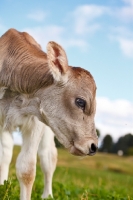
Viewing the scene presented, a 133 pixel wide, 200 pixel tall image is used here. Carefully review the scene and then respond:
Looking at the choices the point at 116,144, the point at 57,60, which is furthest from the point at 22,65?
the point at 116,144

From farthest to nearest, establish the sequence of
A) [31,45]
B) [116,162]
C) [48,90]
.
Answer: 1. [116,162]
2. [31,45]
3. [48,90]

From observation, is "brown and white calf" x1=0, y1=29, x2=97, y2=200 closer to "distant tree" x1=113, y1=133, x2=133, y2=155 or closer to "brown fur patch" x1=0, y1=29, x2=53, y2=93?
"brown fur patch" x1=0, y1=29, x2=53, y2=93

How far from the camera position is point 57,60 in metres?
7.05

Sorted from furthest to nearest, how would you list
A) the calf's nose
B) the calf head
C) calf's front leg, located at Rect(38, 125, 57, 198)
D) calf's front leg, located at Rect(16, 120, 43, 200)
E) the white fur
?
calf's front leg, located at Rect(38, 125, 57, 198), calf's front leg, located at Rect(16, 120, 43, 200), the white fur, the calf head, the calf's nose

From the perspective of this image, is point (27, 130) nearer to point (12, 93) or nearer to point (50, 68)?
point (12, 93)

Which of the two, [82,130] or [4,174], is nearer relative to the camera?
[82,130]

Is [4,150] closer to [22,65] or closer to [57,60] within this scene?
[22,65]

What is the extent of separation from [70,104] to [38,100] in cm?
79

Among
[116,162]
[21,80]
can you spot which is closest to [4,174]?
[21,80]

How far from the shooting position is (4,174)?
30.6 ft

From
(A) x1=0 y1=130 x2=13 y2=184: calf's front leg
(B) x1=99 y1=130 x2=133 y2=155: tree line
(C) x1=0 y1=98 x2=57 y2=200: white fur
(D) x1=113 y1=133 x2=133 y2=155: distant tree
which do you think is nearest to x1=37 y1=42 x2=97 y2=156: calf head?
(C) x1=0 y1=98 x2=57 y2=200: white fur

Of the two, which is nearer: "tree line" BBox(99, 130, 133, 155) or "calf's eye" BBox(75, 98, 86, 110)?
"calf's eye" BBox(75, 98, 86, 110)

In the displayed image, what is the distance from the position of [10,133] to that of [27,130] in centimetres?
34

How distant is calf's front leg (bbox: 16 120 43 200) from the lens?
823 centimetres
